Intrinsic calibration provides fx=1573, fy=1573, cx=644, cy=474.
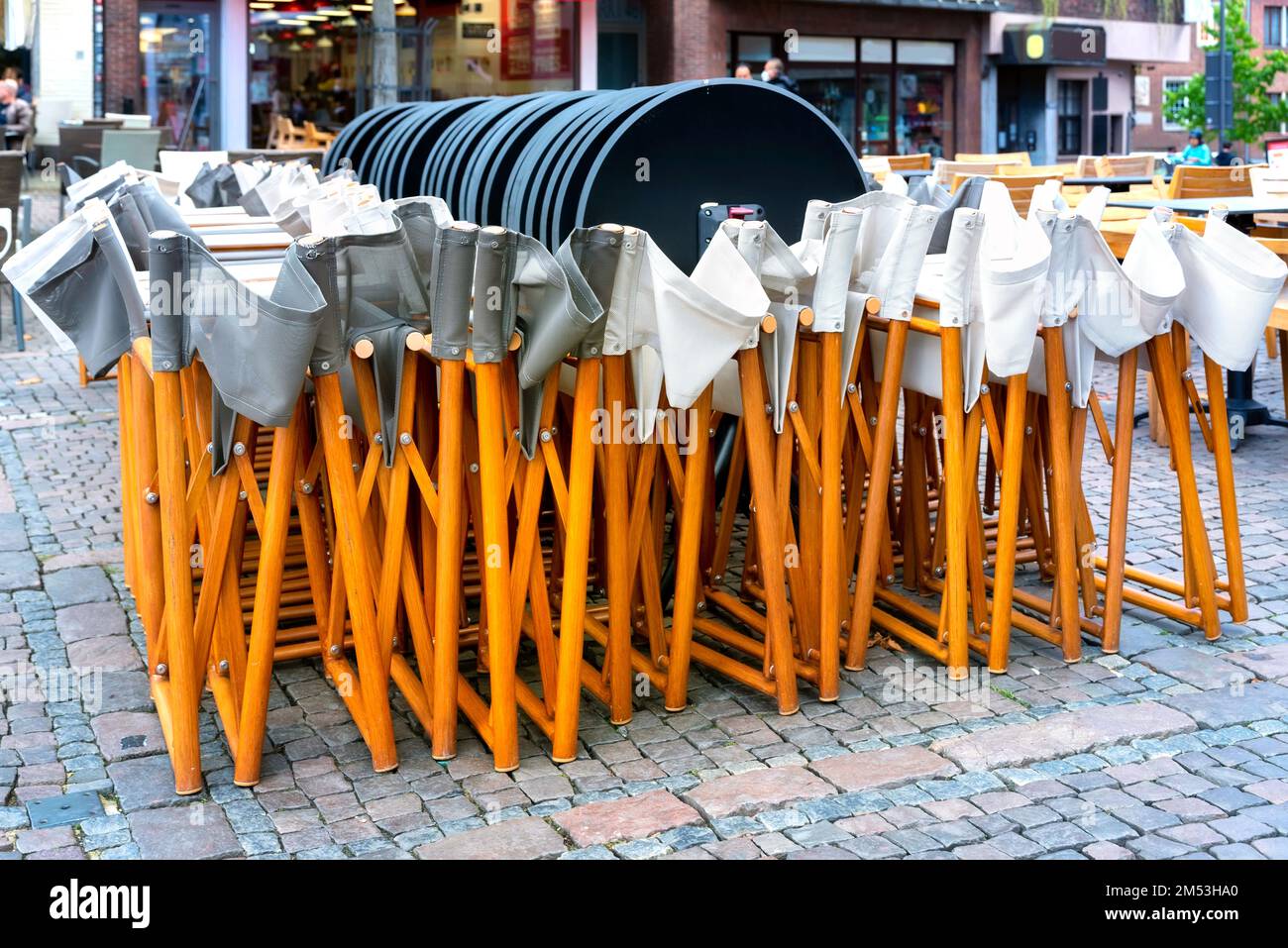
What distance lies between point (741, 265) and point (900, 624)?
5.05ft

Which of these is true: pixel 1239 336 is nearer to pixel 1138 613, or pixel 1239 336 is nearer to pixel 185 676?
pixel 1138 613

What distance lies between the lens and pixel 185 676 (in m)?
4.23

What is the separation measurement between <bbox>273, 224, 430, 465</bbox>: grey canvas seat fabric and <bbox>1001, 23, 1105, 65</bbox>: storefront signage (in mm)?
31404

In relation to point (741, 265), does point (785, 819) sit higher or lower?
lower

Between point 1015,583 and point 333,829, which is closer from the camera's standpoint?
point 333,829

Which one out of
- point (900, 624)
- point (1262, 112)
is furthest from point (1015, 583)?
point (1262, 112)

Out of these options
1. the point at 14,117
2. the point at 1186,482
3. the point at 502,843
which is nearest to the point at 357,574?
the point at 502,843

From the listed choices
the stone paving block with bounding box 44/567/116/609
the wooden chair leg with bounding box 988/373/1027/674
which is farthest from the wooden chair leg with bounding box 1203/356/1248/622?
the stone paving block with bounding box 44/567/116/609

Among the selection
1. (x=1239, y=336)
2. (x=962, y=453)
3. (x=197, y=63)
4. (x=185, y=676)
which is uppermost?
(x=197, y=63)

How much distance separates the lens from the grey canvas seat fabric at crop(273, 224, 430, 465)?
167 inches

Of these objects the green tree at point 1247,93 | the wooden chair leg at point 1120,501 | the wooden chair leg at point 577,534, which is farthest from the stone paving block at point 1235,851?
the green tree at point 1247,93

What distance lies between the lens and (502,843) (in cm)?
391

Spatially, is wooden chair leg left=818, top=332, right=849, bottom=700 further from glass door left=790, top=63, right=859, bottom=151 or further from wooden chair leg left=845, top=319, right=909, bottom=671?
glass door left=790, top=63, right=859, bottom=151

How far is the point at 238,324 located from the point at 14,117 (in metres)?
17.4
